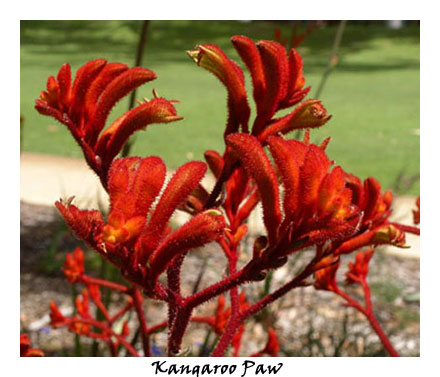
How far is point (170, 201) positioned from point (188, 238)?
4cm

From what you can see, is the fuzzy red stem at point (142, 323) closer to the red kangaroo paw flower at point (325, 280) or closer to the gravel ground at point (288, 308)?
the red kangaroo paw flower at point (325, 280)

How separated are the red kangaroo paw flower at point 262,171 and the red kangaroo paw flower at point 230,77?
74 millimetres

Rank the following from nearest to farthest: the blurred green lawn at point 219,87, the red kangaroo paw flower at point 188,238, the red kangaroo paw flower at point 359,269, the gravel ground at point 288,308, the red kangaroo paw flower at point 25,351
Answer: the red kangaroo paw flower at point 188,238 < the red kangaroo paw flower at point 25,351 < the red kangaroo paw flower at point 359,269 < the gravel ground at point 288,308 < the blurred green lawn at point 219,87

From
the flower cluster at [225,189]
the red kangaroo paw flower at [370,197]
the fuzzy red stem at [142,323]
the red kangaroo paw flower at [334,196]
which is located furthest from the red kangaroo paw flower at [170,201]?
the fuzzy red stem at [142,323]

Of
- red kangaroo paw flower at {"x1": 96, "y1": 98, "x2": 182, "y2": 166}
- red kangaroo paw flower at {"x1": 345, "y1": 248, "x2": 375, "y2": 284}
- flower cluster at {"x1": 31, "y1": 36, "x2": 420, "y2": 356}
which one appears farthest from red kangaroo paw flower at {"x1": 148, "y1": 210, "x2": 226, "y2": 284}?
red kangaroo paw flower at {"x1": 345, "y1": 248, "x2": 375, "y2": 284}

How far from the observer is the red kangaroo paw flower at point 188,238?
56 centimetres

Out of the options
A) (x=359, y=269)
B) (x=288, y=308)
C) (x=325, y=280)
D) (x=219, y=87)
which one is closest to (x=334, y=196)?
(x=325, y=280)

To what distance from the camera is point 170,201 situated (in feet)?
1.92

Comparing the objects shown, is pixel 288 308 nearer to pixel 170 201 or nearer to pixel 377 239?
pixel 377 239

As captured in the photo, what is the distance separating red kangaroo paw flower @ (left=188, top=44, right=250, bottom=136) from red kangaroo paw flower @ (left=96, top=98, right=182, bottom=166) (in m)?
0.06

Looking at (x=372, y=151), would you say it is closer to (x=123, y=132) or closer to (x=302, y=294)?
(x=302, y=294)

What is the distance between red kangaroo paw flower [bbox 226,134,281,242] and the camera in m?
0.57

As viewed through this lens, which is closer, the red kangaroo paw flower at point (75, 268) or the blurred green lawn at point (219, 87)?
the red kangaroo paw flower at point (75, 268)

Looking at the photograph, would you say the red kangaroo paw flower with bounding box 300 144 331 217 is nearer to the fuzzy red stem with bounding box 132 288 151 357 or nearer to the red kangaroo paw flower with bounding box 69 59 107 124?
the red kangaroo paw flower with bounding box 69 59 107 124
